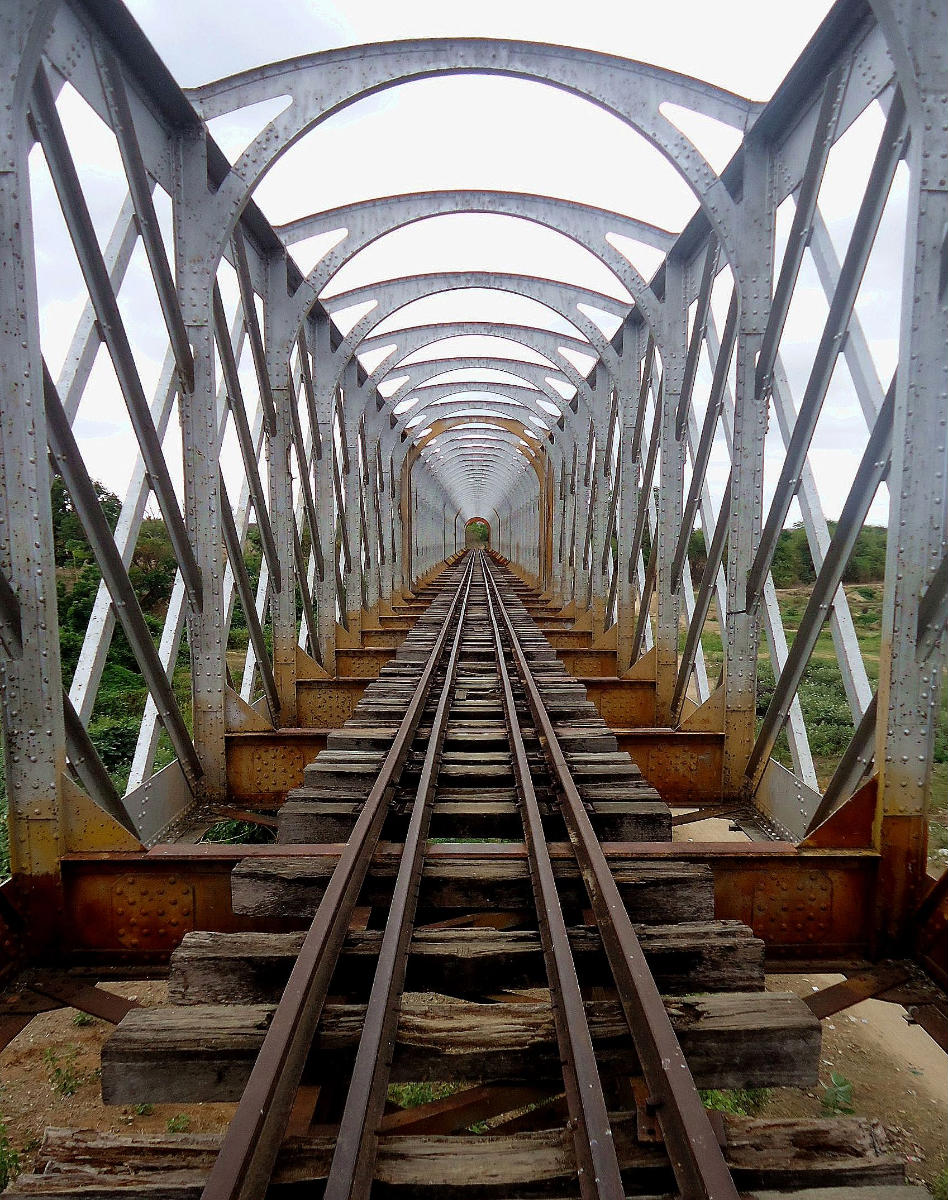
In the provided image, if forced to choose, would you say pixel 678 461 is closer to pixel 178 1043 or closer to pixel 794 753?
pixel 794 753

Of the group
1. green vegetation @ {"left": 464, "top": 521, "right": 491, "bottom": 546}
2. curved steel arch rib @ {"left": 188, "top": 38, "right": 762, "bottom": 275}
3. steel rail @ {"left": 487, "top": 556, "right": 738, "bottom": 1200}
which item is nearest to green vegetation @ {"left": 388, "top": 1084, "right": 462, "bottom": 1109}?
steel rail @ {"left": 487, "top": 556, "right": 738, "bottom": 1200}

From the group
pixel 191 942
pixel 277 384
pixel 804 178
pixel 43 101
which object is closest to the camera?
pixel 191 942

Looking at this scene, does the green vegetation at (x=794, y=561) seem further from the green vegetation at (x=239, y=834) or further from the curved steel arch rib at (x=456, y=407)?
the green vegetation at (x=239, y=834)

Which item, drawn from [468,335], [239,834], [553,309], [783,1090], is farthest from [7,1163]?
[468,335]

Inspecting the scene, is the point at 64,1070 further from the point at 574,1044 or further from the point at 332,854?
the point at 574,1044

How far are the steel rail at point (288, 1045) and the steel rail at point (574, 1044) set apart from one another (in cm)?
81

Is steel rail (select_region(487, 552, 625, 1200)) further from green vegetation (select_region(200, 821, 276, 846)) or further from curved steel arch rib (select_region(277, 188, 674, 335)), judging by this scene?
green vegetation (select_region(200, 821, 276, 846))

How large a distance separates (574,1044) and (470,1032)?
387mm

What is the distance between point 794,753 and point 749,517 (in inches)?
71.3

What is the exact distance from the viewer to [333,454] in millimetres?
10719

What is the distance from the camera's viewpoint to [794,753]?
17.0 feet

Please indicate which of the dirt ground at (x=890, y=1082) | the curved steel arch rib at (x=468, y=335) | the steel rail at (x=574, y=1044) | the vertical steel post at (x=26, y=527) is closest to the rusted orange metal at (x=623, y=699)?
the dirt ground at (x=890, y=1082)

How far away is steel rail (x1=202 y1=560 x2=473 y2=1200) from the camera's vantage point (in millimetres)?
1882

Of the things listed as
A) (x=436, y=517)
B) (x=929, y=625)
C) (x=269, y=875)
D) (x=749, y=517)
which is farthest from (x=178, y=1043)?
(x=436, y=517)
